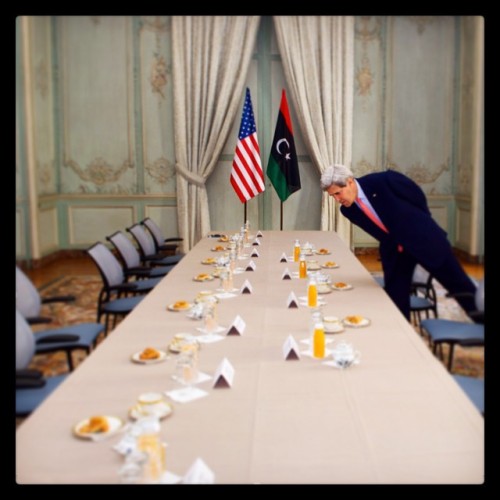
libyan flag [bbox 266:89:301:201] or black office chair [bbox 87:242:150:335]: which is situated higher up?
libyan flag [bbox 266:89:301:201]

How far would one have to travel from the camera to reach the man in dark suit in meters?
3.90

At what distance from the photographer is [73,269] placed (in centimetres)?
879

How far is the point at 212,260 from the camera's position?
4.90 m

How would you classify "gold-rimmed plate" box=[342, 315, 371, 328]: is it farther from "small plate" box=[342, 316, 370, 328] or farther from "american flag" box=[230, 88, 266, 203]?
"american flag" box=[230, 88, 266, 203]

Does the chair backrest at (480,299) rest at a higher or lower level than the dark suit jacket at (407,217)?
lower

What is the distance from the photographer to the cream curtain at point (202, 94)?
9133mm

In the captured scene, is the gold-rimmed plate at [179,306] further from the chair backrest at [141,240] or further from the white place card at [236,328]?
the chair backrest at [141,240]

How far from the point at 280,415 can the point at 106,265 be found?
3117mm

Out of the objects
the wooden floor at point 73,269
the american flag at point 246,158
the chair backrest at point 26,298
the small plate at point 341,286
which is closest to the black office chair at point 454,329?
the small plate at point 341,286

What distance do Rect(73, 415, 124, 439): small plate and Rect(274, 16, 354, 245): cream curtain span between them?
762 centimetres

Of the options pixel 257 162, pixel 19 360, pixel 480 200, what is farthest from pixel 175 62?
pixel 19 360

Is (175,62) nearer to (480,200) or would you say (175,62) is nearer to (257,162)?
(257,162)

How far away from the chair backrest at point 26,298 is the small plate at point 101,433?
2147 mm

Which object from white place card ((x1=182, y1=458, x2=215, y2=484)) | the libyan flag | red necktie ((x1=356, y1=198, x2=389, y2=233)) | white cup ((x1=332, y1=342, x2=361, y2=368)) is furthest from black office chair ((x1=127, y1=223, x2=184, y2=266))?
white place card ((x1=182, y1=458, x2=215, y2=484))
